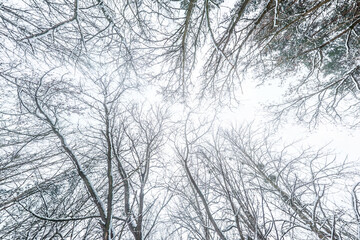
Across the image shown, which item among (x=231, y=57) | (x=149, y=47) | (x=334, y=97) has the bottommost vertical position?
(x=334, y=97)

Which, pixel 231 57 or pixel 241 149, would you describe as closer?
pixel 231 57

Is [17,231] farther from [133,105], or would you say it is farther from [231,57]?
[231,57]

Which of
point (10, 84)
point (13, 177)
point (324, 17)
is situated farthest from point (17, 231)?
point (324, 17)

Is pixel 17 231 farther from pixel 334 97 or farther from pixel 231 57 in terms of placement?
pixel 334 97

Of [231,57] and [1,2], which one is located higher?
[1,2]

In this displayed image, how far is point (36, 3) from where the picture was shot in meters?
2.59

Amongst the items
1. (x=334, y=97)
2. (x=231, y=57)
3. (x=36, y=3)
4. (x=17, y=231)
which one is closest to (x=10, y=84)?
(x=36, y=3)

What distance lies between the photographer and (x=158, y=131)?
13.2ft

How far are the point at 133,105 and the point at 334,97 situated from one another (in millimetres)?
6659

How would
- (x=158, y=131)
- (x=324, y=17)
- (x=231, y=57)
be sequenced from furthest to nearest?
1. (x=158, y=131)
2. (x=324, y=17)
3. (x=231, y=57)

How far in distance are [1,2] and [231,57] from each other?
461cm

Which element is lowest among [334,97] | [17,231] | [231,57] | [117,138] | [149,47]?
[17,231]

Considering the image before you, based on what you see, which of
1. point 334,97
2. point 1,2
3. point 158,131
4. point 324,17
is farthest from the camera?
point 334,97

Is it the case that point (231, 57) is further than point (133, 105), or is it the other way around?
point (133, 105)
